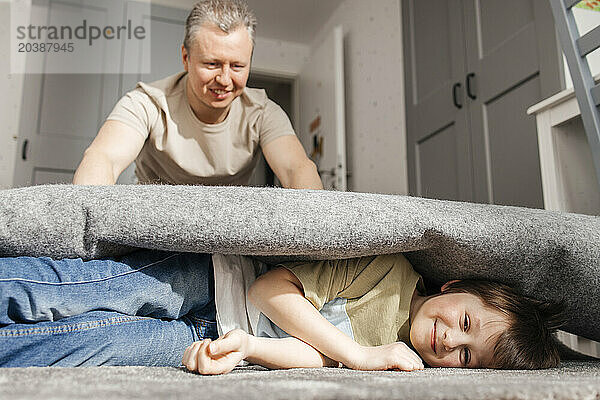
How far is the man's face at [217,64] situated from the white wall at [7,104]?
1815 millimetres

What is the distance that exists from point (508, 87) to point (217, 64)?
1198 mm

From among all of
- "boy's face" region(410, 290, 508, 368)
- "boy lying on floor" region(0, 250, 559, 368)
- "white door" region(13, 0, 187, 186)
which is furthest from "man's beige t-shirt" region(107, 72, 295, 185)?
"white door" region(13, 0, 187, 186)

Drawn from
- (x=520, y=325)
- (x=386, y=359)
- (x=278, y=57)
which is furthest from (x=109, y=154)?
(x=278, y=57)

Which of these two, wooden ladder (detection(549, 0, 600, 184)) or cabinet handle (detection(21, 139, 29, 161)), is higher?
cabinet handle (detection(21, 139, 29, 161))

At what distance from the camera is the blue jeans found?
67 cm

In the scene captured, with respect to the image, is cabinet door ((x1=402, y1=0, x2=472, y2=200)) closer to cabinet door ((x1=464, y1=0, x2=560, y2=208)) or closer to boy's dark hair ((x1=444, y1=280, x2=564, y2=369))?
cabinet door ((x1=464, y1=0, x2=560, y2=208))

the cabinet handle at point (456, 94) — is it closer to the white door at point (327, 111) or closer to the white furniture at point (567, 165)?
the white door at point (327, 111)

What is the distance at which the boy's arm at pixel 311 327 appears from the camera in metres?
0.74

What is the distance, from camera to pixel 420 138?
8.80ft

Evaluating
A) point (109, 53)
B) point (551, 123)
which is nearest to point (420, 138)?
point (551, 123)

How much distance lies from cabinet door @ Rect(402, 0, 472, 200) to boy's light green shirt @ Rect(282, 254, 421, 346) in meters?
1.47

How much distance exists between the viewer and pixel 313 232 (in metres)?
0.73

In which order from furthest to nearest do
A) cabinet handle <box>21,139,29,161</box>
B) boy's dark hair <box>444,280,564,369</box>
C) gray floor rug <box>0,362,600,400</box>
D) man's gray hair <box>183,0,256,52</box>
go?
cabinet handle <box>21,139,29,161</box> → man's gray hair <box>183,0,256,52</box> → boy's dark hair <box>444,280,564,369</box> → gray floor rug <box>0,362,600,400</box>

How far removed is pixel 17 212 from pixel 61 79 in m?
2.53
